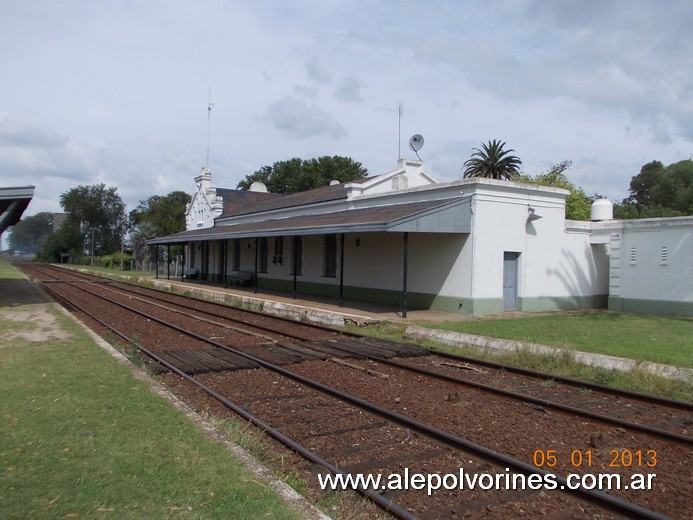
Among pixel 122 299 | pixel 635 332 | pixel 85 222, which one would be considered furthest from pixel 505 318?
pixel 85 222

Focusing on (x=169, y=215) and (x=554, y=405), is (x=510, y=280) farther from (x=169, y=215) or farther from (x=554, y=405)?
(x=169, y=215)

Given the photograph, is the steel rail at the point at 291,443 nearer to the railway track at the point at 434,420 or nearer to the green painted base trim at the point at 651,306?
the railway track at the point at 434,420

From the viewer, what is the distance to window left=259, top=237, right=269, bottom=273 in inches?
1177

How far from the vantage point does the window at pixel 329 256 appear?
78.3ft

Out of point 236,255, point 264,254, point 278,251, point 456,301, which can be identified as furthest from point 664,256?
point 236,255

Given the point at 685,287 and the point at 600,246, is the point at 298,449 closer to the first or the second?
the point at 685,287

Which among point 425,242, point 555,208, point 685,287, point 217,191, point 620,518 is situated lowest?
point 620,518

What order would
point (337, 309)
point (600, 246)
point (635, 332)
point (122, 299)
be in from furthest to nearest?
1. point (122, 299)
2. point (600, 246)
3. point (337, 309)
4. point (635, 332)

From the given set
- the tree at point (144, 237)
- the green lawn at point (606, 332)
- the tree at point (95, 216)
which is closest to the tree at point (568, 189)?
the green lawn at point (606, 332)

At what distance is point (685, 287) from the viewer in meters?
17.2

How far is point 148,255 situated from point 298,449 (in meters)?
72.4

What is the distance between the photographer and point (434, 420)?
→ 689cm

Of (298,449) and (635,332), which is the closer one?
(298,449)

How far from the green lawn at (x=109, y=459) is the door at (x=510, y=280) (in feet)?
42.6
